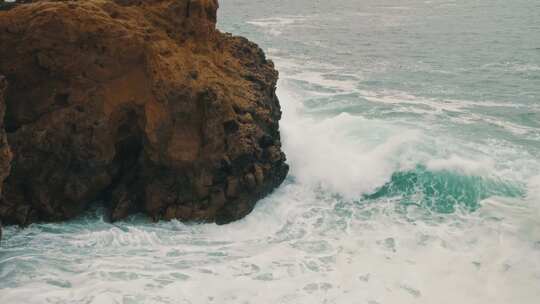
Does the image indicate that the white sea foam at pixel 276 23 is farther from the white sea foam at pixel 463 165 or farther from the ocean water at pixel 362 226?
the white sea foam at pixel 463 165

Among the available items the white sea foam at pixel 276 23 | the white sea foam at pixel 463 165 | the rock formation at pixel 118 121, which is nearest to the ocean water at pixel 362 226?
the white sea foam at pixel 463 165

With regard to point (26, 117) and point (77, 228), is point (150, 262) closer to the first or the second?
point (77, 228)

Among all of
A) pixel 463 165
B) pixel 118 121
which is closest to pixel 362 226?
pixel 463 165

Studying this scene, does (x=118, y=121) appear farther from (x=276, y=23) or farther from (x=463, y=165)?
(x=276, y=23)

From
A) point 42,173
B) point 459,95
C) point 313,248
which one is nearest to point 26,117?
point 42,173

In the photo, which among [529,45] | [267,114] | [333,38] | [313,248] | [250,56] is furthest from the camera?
[333,38]

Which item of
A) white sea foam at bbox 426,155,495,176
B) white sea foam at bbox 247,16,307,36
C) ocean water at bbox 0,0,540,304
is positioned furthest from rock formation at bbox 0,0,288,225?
white sea foam at bbox 247,16,307,36
